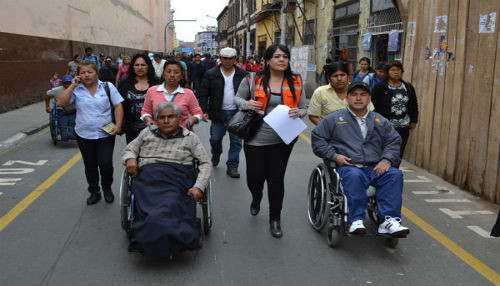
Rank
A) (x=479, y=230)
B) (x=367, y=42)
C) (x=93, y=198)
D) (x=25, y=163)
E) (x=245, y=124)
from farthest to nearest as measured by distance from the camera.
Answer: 1. (x=367, y=42)
2. (x=25, y=163)
3. (x=93, y=198)
4. (x=479, y=230)
5. (x=245, y=124)

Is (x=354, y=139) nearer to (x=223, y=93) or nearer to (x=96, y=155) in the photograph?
(x=223, y=93)

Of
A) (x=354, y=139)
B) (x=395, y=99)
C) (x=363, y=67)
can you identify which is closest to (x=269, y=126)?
(x=354, y=139)

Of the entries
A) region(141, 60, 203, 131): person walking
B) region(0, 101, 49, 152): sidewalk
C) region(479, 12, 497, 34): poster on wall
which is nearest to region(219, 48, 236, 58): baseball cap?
region(141, 60, 203, 131): person walking

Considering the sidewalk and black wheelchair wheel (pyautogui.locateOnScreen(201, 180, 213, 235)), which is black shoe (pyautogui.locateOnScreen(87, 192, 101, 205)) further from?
the sidewalk

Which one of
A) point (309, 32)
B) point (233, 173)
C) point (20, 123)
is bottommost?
point (233, 173)

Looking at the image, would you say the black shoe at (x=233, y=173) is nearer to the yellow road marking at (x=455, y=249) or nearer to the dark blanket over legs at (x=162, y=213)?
the yellow road marking at (x=455, y=249)

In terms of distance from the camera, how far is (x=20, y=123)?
37.0 ft

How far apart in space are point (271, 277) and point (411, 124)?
319 centimetres

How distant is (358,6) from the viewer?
600 inches

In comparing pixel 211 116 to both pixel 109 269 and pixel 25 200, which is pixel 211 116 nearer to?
pixel 25 200

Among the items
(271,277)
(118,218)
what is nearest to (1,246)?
(118,218)

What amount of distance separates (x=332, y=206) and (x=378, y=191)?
1.39 feet

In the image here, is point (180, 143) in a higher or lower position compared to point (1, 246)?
higher

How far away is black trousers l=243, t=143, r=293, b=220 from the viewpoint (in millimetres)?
4336
